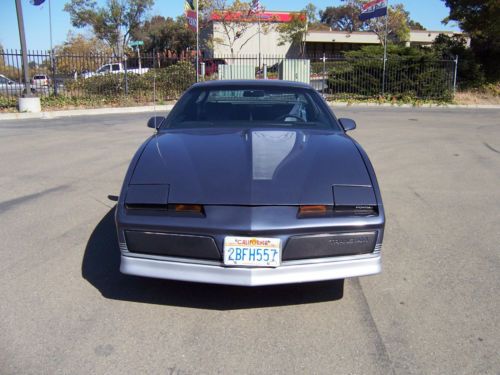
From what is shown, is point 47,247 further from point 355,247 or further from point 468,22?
point 468,22

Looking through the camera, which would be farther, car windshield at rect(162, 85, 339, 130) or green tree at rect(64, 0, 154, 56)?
green tree at rect(64, 0, 154, 56)

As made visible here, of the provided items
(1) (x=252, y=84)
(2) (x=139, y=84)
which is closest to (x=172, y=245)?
(1) (x=252, y=84)

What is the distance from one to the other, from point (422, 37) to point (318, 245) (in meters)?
67.0

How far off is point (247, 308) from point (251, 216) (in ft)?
2.43

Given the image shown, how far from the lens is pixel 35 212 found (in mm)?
5344

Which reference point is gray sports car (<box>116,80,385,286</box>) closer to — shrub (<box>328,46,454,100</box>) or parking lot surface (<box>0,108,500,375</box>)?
parking lot surface (<box>0,108,500,375</box>)

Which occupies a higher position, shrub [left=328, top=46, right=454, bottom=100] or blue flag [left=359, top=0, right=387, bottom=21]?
blue flag [left=359, top=0, right=387, bottom=21]

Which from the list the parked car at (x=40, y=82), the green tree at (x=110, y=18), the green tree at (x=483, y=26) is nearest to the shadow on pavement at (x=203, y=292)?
the parked car at (x=40, y=82)

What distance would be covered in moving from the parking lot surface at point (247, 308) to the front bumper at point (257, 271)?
0.32 m

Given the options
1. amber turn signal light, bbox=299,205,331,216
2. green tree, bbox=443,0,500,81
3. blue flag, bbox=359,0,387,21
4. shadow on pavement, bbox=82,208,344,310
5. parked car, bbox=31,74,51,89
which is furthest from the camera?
green tree, bbox=443,0,500,81

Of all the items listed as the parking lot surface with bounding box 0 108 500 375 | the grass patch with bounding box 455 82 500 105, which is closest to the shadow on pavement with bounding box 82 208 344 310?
the parking lot surface with bounding box 0 108 500 375

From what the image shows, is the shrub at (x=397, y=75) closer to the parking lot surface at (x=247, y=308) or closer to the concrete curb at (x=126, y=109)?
the concrete curb at (x=126, y=109)

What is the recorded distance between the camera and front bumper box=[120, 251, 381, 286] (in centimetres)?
290

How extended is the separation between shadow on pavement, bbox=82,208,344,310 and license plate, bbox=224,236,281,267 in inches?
21.1
